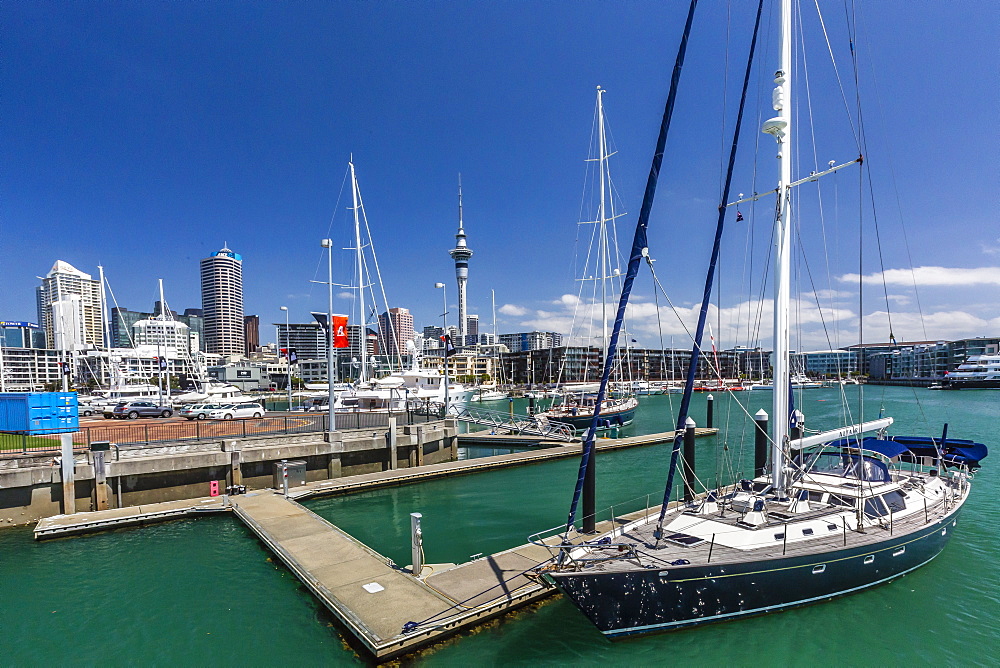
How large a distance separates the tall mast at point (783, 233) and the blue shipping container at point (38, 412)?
1162 inches

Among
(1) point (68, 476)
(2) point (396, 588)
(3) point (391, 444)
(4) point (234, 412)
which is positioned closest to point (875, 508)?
(2) point (396, 588)

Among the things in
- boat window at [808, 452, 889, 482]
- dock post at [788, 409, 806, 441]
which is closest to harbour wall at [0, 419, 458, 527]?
dock post at [788, 409, 806, 441]

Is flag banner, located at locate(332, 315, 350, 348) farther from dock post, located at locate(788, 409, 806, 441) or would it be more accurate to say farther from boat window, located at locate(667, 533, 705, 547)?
dock post, located at locate(788, 409, 806, 441)

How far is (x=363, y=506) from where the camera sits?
23.0 m

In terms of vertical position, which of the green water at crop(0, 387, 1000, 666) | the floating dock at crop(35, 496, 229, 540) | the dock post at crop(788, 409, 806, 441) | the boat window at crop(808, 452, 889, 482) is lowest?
the green water at crop(0, 387, 1000, 666)

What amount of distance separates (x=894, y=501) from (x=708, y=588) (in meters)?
8.20

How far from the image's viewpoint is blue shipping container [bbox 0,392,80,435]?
Result: 914 inches

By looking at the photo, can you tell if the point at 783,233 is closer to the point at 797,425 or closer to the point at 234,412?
the point at 797,425

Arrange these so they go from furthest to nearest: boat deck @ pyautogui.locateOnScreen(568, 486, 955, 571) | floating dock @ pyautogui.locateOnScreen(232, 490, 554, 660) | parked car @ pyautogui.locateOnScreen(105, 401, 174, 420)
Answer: parked car @ pyautogui.locateOnScreen(105, 401, 174, 420) → boat deck @ pyautogui.locateOnScreen(568, 486, 955, 571) → floating dock @ pyautogui.locateOnScreen(232, 490, 554, 660)

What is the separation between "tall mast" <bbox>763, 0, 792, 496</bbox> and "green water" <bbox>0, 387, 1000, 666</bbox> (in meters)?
1.71

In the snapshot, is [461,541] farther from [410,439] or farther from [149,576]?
[410,439]

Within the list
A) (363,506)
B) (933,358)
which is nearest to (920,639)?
(363,506)

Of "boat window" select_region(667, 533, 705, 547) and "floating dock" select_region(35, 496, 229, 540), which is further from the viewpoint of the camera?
"floating dock" select_region(35, 496, 229, 540)

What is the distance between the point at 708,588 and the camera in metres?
10.9
